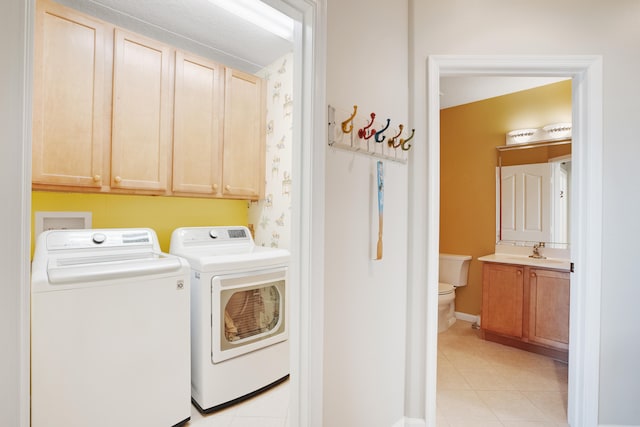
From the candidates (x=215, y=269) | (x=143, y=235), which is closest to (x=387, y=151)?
(x=215, y=269)

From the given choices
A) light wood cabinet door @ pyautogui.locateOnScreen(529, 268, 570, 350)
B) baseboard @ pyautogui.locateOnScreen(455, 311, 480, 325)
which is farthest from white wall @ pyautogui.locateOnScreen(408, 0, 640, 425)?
baseboard @ pyautogui.locateOnScreen(455, 311, 480, 325)

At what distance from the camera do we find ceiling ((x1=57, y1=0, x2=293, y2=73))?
80.3 inches

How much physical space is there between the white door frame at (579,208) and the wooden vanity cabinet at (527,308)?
3.27 feet

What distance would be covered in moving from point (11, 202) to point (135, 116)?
1.67 metres

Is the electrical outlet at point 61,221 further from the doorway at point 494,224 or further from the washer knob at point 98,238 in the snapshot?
the doorway at point 494,224

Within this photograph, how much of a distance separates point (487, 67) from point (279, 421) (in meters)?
2.38

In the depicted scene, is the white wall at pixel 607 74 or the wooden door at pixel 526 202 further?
the wooden door at pixel 526 202

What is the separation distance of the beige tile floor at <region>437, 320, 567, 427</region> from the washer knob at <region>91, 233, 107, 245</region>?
7.42 feet

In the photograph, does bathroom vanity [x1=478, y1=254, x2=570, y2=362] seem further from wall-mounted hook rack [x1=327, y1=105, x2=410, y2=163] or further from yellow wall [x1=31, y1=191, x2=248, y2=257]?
yellow wall [x1=31, y1=191, x2=248, y2=257]

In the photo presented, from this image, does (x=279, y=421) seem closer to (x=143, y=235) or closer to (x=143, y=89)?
(x=143, y=235)

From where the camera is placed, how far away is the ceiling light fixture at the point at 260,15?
2.00 meters

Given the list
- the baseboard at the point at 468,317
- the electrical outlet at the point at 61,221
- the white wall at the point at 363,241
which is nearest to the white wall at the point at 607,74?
the white wall at the point at 363,241

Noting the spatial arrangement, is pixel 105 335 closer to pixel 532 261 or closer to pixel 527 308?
pixel 527 308

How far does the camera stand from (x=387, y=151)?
1.54 meters
